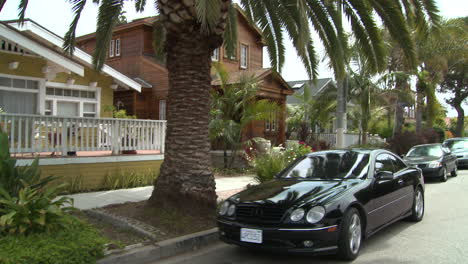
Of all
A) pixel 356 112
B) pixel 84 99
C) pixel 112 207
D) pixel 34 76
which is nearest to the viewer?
pixel 112 207

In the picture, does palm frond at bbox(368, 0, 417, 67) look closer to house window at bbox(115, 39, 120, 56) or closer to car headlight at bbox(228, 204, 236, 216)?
car headlight at bbox(228, 204, 236, 216)

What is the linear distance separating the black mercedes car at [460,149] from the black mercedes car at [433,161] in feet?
11.2

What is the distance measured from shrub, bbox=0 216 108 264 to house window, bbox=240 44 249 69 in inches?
709

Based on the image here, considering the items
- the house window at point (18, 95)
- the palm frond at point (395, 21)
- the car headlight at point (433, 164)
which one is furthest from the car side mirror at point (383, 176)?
the house window at point (18, 95)

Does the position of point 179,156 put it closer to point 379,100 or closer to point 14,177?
point 14,177

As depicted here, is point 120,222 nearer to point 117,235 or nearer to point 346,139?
point 117,235

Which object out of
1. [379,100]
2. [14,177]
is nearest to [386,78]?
[379,100]

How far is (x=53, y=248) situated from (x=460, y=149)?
1956 cm

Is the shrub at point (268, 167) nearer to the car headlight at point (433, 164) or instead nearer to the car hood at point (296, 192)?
the car hood at point (296, 192)

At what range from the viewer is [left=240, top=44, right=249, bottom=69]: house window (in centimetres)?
2230

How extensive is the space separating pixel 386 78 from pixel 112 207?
17.5 meters

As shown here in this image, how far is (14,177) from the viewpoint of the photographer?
5.47 meters

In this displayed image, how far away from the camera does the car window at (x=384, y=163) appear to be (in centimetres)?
640

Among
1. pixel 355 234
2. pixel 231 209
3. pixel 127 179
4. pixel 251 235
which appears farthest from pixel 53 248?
pixel 127 179
